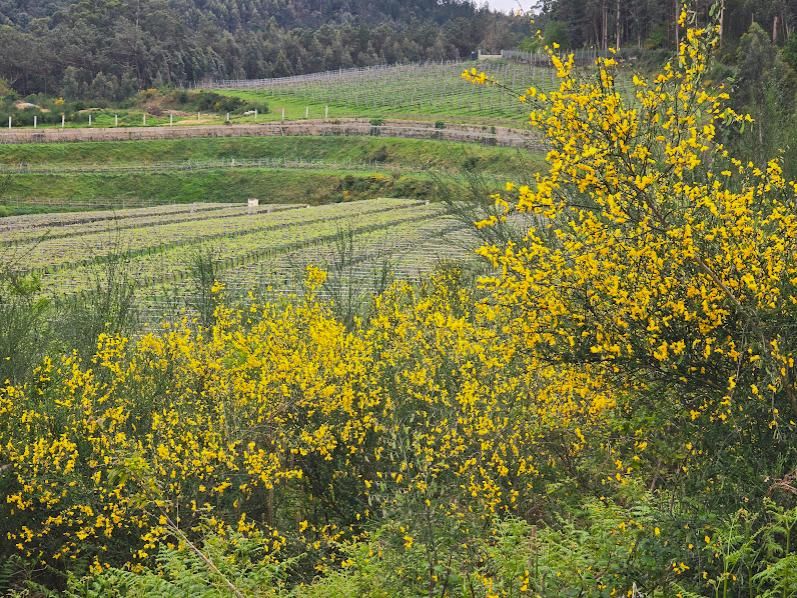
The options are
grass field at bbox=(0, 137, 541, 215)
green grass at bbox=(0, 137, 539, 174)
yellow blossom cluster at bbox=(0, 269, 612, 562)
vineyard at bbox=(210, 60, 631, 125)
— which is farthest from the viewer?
vineyard at bbox=(210, 60, 631, 125)

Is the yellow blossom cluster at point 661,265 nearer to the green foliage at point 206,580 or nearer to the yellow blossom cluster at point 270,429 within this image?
the yellow blossom cluster at point 270,429

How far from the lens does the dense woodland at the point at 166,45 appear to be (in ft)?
Result: 337

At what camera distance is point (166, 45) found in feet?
372

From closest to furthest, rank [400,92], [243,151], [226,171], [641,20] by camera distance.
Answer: [226,171] → [243,151] → [641,20] → [400,92]

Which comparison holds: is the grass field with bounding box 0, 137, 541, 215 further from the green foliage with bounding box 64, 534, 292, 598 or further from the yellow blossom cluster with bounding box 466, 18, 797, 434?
the green foliage with bounding box 64, 534, 292, 598

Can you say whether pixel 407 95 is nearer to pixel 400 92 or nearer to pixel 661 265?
pixel 400 92

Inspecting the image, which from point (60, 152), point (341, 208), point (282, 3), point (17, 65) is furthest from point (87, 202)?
point (282, 3)

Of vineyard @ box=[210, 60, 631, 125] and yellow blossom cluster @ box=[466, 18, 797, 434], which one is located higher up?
vineyard @ box=[210, 60, 631, 125]

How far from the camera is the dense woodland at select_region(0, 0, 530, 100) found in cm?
10281

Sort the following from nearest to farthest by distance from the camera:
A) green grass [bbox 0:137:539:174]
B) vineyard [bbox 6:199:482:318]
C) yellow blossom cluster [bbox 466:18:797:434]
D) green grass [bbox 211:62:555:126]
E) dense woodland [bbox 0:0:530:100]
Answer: yellow blossom cluster [bbox 466:18:797:434] < vineyard [bbox 6:199:482:318] < green grass [bbox 0:137:539:174] < green grass [bbox 211:62:555:126] < dense woodland [bbox 0:0:530:100]

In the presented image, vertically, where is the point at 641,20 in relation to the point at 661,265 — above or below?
above

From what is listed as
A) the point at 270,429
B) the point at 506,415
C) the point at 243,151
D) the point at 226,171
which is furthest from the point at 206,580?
the point at 243,151

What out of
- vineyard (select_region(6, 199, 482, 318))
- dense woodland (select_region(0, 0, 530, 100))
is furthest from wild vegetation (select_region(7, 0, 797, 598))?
dense woodland (select_region(0, 0, 530, 100))

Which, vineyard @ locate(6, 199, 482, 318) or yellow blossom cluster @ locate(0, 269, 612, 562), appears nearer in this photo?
yellow blossom cluster @ locate(0, 269, 612, 562)
